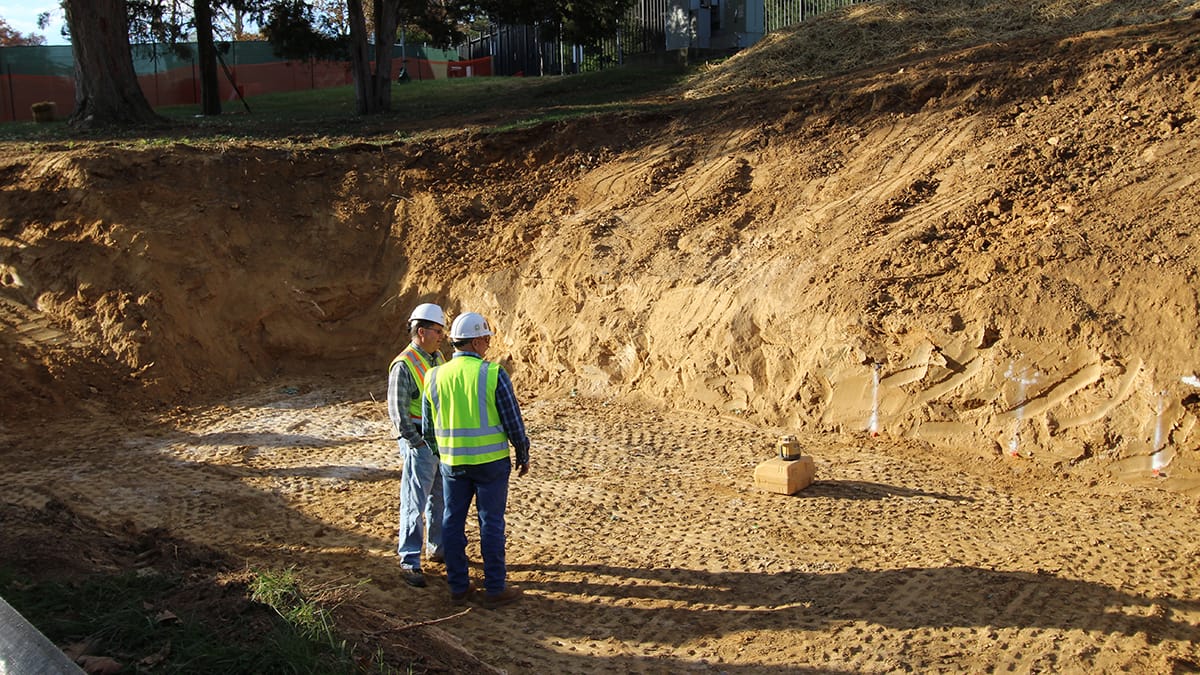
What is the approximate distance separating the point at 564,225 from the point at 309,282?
324cm

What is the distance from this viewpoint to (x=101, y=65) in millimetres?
16375

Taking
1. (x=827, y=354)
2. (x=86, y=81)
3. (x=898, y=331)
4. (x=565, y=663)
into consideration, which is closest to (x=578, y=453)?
(x=827, y=354)

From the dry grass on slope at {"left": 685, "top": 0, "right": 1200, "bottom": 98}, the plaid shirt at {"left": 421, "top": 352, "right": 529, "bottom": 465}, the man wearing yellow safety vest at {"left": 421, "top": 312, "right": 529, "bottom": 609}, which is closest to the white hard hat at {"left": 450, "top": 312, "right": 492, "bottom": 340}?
the man wearing yellow safety vest at {"left": 421, "top": 312, "right": 529, "bottom": 609}

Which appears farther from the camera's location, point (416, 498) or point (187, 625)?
point (416, 498)

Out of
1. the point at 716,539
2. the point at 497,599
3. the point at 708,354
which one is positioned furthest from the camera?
the point at 708,354

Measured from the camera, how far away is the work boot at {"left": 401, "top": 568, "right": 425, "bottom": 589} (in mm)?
6094

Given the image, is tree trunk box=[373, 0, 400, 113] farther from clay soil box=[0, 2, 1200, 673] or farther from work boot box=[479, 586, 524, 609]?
work boot box=[479, 586, 524, 609]

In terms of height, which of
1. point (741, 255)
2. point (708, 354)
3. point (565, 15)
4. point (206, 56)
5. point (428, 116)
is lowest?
point (708, 354)

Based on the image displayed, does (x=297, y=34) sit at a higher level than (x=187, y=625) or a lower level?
higher

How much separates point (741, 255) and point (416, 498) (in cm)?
538

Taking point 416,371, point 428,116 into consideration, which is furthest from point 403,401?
point 428,116

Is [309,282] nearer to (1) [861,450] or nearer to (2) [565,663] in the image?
(1) [861,450]

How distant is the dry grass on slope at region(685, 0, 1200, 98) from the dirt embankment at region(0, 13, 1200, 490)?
55.5 inches

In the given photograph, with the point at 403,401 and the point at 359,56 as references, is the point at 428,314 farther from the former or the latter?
the point at 359,56
